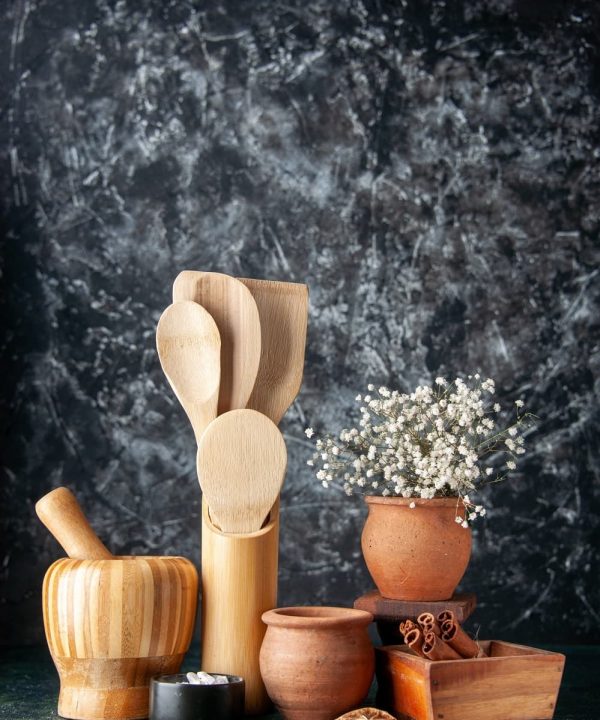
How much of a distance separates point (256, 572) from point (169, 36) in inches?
47.9

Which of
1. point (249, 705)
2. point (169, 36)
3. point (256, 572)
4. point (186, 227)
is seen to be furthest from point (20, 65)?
point (249, 705)

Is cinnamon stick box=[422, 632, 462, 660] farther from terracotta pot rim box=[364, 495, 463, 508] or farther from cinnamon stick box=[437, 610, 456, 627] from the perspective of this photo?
terracotta pot rim box=[364, 495, 463, 508]

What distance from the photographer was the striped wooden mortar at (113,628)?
4.40ft

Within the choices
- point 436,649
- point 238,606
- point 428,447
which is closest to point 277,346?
point 428,447

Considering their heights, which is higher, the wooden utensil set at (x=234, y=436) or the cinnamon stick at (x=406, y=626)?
the wooden utensil set at (x=234, y=436)

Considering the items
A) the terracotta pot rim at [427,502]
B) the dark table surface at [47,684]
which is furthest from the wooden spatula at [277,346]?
the dark table surface at [47,684]

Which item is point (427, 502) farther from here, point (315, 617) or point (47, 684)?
point (47, 684)

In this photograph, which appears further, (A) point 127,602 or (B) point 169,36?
(B) point 169,36

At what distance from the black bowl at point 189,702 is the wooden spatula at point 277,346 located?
437mm

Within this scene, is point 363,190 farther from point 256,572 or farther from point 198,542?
point 256,572

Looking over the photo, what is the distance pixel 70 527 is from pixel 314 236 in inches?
34.9

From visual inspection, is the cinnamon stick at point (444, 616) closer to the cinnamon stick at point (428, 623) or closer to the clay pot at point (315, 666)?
the cinnamon stick at point (428, 623)

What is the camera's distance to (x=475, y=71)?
210cm

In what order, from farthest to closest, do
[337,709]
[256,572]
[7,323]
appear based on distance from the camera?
[7,323], [256,572], [337,709]
